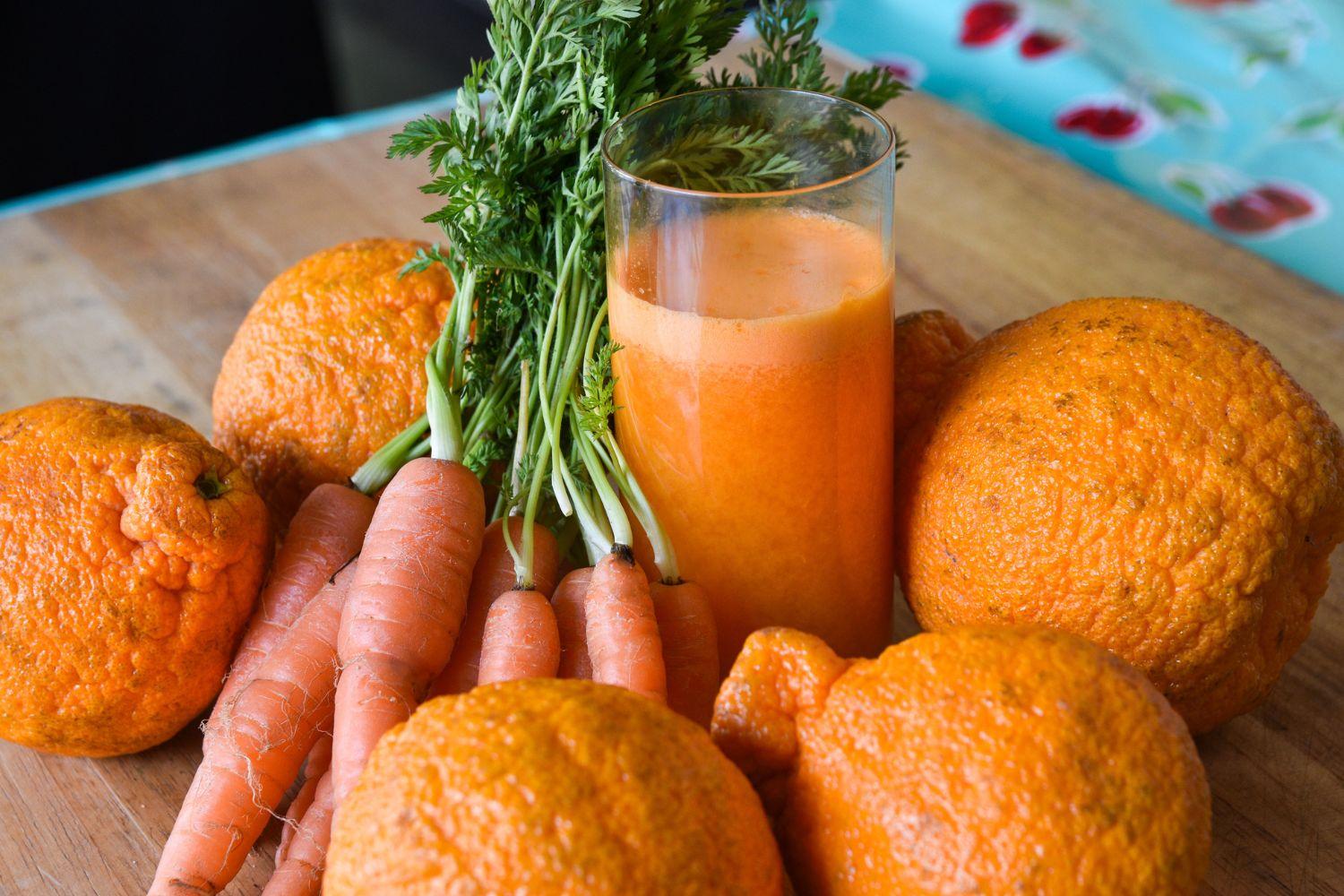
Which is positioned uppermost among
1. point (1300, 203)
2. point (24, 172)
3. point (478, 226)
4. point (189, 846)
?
point (478, 226)

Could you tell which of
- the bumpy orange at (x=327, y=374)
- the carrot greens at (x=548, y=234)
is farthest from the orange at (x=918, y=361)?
the bumpy orange at (x=327, y=374)

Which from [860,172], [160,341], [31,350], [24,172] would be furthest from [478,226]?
[24,172]

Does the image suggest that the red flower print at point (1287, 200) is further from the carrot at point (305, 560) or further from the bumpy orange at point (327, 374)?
the carrot at point (305, 560)

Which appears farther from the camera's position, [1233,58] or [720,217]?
[1233,58]

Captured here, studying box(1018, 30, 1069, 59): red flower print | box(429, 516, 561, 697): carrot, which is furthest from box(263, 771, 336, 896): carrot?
box(1018, 30, 1069, 59): red flower print

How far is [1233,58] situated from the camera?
2.20 metres

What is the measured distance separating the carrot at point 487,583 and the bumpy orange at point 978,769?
0.88ft

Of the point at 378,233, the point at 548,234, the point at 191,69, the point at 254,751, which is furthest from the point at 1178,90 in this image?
the point at 191,69

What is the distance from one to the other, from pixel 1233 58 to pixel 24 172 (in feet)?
8.52

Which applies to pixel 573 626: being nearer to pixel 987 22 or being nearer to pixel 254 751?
pixel 254 751

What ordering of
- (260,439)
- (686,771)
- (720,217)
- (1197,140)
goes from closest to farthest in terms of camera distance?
(686,771), (720,217), (260,439), (1197,140)

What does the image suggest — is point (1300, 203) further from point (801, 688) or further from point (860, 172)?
point (801, 688)

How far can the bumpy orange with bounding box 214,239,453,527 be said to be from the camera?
3.37 feet

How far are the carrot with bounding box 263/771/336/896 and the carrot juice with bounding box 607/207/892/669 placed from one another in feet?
0.99
